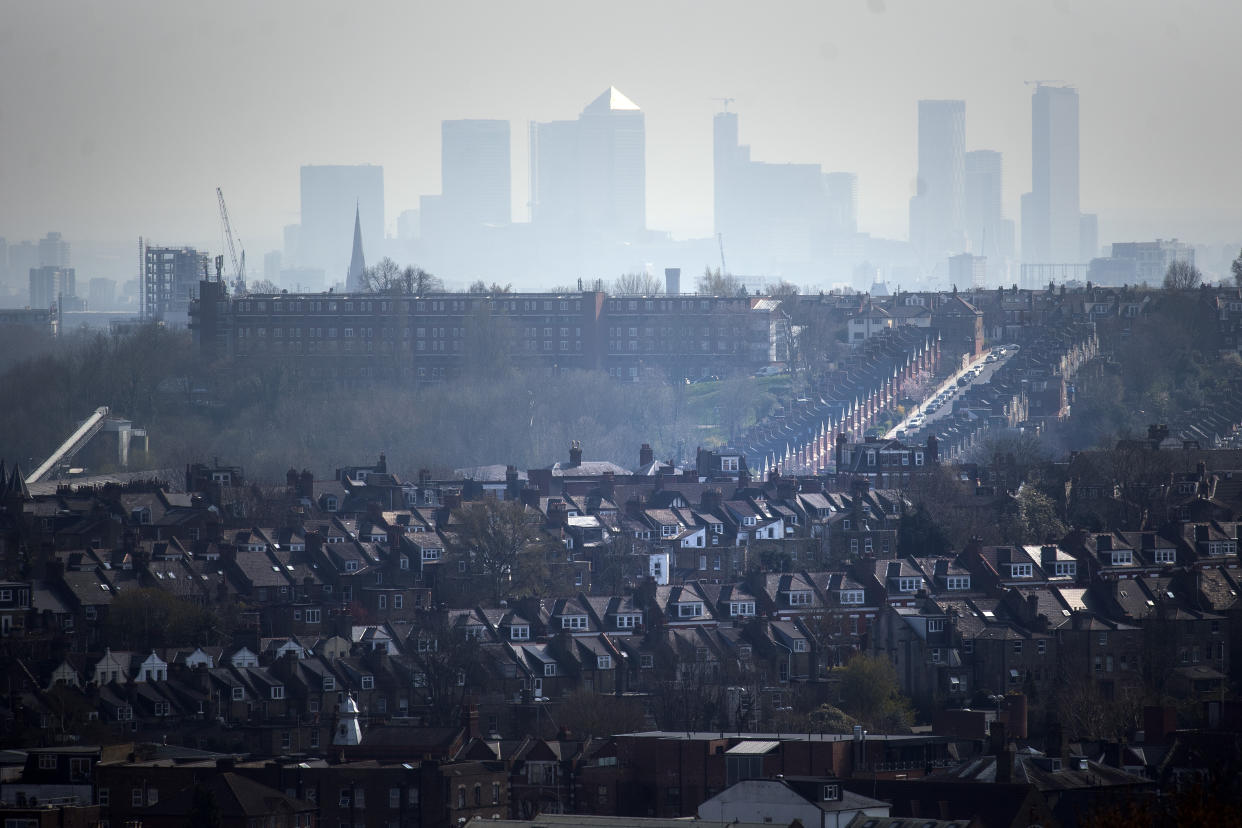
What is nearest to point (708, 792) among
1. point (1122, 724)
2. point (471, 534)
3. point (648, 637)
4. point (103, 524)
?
point (1122, 724)

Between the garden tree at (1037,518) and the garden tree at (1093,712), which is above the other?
the garden tree at (1037,518)

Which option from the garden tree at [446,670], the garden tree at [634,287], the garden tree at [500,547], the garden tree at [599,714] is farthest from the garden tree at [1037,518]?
the garden tree at [634,287]

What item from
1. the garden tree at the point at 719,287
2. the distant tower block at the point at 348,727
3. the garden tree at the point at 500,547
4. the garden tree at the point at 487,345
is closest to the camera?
the distant tower block at the point at 348,727

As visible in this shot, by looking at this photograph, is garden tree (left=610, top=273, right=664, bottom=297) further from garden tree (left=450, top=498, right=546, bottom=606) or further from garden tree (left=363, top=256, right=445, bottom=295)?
garden tree (left=450, top=498, right=546, bottom=606)

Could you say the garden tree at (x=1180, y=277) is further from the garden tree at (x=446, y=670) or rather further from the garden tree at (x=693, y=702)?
the garden tree at (x=693, y=702)

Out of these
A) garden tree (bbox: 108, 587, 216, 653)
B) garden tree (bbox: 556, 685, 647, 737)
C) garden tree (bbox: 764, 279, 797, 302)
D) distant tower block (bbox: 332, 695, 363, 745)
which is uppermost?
garden tree (bbox: 764, 279, 797, 302)

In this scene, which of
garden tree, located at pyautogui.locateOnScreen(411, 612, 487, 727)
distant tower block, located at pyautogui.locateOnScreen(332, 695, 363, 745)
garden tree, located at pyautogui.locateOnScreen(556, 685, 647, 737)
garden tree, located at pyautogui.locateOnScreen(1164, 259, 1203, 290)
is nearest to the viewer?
distant tower block, located at pyautogui.locateOnScreen(332, 695, 363, 745)

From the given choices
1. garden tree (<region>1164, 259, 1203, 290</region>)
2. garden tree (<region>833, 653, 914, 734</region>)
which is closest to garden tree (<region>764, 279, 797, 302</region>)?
garden tree (<region>1164, 259, 1203, 290</region>)
